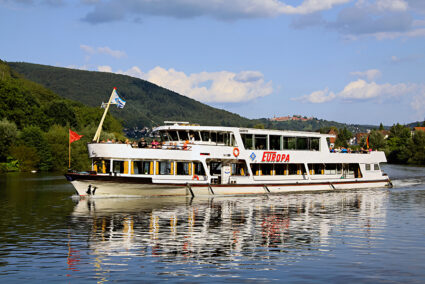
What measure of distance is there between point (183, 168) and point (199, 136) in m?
3.30

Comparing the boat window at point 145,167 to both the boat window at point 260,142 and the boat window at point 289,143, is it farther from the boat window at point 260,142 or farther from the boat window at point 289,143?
the boat window at point 289,143

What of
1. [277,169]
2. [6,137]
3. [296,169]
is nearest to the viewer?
[277,169]

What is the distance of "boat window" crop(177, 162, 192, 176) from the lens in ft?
145

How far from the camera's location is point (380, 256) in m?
21.5

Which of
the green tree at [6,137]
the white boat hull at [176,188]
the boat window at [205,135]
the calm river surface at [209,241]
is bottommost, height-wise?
the calm river surface at [209,241]

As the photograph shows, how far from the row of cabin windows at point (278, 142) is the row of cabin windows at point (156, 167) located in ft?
18.2

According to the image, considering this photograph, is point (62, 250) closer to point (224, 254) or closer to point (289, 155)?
point (224, 254)

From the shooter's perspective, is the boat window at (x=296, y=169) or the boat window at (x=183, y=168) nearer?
the boat window at (x=183, y=168)

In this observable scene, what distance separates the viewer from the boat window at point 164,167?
43094 mm

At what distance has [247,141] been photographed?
47.9 metres

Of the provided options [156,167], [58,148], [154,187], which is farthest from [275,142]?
[58,148]

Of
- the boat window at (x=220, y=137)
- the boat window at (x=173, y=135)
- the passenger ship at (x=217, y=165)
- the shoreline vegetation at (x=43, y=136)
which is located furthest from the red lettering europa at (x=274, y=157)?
the shoreline vegetation at (x=43, y=136)

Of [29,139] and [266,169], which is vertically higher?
[29,139]

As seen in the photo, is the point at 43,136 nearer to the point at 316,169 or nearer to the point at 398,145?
the point at 316,169
